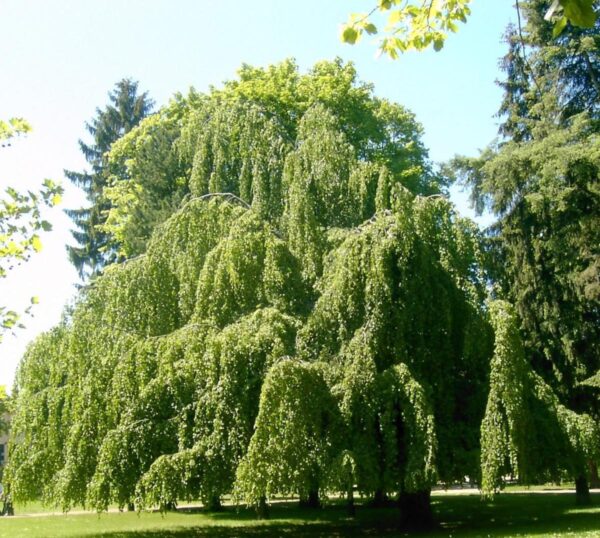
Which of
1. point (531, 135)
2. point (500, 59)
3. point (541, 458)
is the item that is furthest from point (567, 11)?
point (500, 59)

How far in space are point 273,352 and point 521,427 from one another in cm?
388

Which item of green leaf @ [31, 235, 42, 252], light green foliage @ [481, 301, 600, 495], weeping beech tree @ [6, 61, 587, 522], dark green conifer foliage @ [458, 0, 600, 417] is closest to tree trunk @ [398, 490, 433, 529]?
weeping beech tree @ [6, 61, 587, 522]

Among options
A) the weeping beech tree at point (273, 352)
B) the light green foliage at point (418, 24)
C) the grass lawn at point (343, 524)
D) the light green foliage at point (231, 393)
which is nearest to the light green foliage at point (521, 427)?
the weeping beech tree at point (273, 352)

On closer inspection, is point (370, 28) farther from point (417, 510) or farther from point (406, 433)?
point (417, 510)

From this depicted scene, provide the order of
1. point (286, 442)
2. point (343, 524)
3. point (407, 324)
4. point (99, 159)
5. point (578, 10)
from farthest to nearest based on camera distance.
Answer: point (99, 159) → point (343, 524) → point (407, 324) → point (286, 442) → point (578, 10)

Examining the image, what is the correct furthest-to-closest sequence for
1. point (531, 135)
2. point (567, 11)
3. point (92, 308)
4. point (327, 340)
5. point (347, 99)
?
point (347, 99) → point (531, 135) → point (92, 308) → point (327, 340) → point (567, 11)

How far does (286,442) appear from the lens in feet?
31.9

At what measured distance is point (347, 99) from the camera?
820 inches

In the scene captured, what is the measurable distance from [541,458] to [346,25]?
9312mm

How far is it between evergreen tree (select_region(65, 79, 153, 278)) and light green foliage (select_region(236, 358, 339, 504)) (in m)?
20.2

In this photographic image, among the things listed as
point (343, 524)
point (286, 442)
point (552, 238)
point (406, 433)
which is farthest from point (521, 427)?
point (552, 238)

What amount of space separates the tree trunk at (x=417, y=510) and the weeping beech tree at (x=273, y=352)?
1.9 inches

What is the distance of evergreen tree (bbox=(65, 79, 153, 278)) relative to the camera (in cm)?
2870

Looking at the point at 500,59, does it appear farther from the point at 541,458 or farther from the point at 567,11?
the point at 567,11
